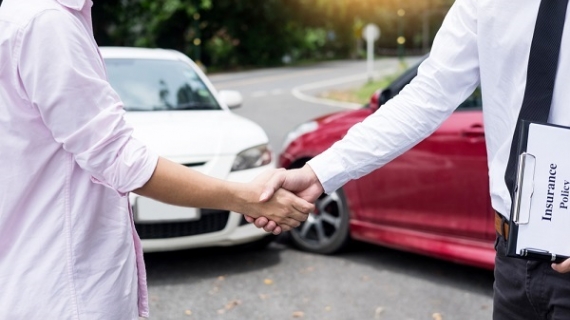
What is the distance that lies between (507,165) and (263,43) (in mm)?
43532

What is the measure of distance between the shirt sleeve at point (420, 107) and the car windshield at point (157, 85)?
3542mm

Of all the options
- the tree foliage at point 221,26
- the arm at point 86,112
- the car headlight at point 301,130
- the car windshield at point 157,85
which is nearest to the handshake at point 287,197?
the arm at point 86,112

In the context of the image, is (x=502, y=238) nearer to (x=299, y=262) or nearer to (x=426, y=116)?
(x=426, y=116)

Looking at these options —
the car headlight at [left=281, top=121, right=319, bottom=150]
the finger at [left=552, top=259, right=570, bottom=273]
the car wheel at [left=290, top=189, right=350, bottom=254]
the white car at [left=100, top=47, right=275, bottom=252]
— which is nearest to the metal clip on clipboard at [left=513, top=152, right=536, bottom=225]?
the finger at [left=552, top=259, right=570, bottom=273]

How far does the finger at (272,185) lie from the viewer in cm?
241

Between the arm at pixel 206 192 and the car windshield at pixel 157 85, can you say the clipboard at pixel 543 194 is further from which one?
the car windshield at pixel 157 85

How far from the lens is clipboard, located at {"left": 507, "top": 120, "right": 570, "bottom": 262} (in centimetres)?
180

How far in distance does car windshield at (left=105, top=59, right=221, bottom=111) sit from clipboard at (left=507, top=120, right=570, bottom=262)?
4.29 metres

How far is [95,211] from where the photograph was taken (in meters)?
1.91

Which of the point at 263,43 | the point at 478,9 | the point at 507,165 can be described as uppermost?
the point at 478,9

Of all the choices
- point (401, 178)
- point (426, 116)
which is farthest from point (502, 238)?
point (401, 178)

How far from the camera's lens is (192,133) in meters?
5.20

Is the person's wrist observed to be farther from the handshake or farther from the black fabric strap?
the black fabric strap

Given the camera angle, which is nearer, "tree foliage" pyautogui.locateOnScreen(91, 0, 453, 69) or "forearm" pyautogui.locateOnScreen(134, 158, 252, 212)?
"forearm" pyautogui.locateOnScreen(134, 158, 252, 212)
